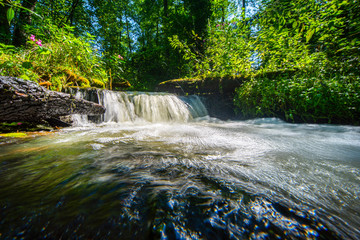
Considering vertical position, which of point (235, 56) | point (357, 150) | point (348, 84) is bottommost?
point (357, 150)

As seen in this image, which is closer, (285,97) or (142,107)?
(285,97)

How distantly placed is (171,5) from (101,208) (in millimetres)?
15799

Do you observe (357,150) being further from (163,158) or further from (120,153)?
(120,153)

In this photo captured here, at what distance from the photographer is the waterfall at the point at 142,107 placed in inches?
145

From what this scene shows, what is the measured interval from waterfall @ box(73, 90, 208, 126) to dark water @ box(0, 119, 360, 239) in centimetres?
269

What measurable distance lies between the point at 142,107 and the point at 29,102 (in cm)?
267

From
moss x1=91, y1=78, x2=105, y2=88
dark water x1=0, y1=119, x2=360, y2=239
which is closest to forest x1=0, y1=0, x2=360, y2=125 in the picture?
moss x1=91, y1=78, x2=105, y2=88

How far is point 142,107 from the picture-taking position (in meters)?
4.50

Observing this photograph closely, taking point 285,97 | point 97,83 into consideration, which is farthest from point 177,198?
point 97,83

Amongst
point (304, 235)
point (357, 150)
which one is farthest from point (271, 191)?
point (357, 150)

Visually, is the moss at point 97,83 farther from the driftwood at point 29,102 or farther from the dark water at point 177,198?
the dark water at point 177,198

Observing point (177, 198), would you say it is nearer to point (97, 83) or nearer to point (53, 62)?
point (53, 62)

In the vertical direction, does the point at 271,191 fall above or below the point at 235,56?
below

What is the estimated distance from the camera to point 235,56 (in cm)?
473
